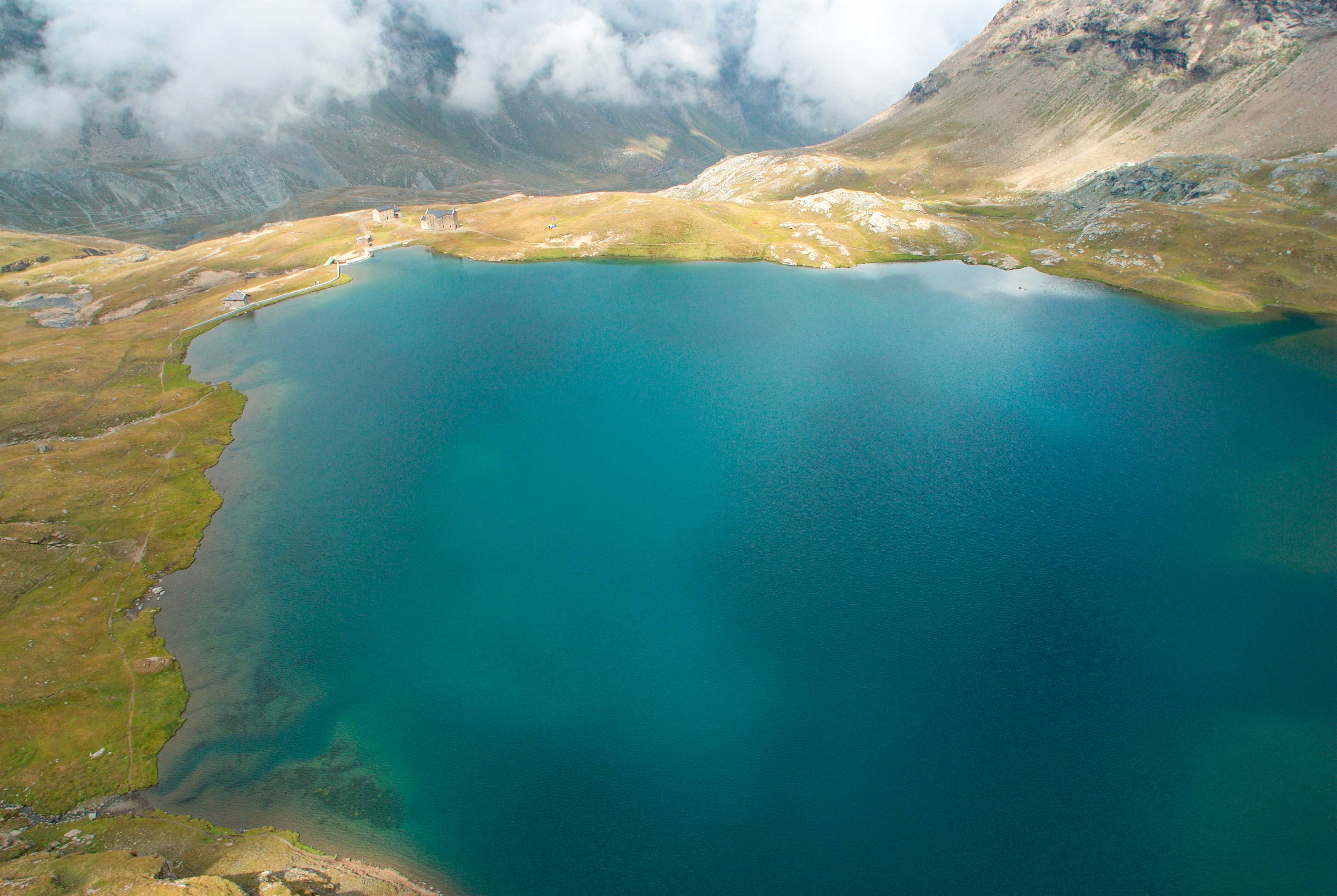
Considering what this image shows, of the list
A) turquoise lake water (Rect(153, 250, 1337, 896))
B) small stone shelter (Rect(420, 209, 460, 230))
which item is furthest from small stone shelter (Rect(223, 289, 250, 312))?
small stone shelter (Rect(420, 209, 460, 230))

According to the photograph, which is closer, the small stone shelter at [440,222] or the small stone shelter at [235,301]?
the small stone shelter at [235,301]

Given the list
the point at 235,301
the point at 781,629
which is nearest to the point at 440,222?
the point at 235,301

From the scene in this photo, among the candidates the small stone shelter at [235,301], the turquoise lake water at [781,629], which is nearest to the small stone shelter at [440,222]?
the small stone shelter at [235,301]

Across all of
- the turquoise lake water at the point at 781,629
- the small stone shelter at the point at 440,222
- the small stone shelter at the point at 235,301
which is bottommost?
the turquoise lake water at the point at 781,629

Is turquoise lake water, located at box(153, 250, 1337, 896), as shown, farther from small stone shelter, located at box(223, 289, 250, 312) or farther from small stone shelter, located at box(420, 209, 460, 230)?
small stone shelter, located at box(420, 209, 460, 230)

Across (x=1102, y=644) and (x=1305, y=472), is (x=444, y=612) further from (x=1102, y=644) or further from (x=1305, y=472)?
(x=1305, y=472)

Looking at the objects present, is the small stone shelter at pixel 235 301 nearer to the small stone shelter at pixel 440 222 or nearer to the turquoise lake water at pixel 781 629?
the turquoise lake water at pixel 781 629

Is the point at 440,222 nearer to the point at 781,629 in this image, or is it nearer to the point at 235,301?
the point at 235,301
